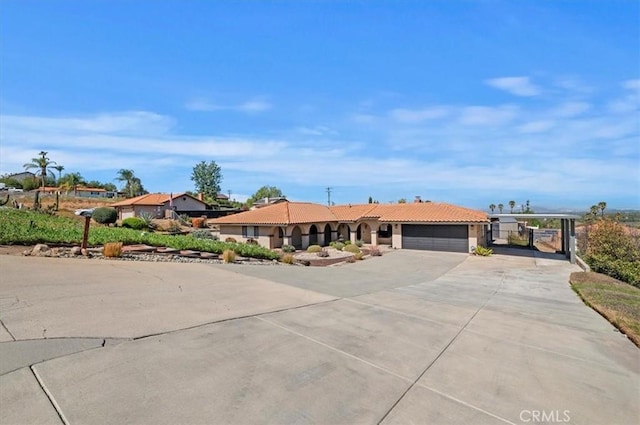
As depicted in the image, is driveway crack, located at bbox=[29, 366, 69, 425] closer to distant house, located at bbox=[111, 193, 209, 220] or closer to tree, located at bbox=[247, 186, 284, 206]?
distant house, located at bbox=[111, 193, 209, 220]

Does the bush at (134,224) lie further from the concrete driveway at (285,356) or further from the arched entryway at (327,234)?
the concrete driveway at (285,356)

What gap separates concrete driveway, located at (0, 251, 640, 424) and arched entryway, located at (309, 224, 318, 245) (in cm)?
2167

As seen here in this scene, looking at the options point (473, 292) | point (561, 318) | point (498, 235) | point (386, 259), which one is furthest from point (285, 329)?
point (498, 235)

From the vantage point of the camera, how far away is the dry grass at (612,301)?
30.0 ft

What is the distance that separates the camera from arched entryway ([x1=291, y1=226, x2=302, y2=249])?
105ft

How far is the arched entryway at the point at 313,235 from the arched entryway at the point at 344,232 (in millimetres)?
Answer: 3507

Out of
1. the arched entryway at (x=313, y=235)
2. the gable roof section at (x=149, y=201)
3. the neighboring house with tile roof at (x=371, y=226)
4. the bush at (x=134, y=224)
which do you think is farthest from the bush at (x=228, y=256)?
the gable roof section at (x=149, y=201)

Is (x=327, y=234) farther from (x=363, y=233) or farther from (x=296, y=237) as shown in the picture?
(x=296, y=237)

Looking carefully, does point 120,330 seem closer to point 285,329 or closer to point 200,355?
point 200,355

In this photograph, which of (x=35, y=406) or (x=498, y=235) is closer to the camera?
(x=35, y=406)

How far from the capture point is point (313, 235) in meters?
34.2

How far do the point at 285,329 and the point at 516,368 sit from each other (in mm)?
4433

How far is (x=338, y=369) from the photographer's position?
18.5ft

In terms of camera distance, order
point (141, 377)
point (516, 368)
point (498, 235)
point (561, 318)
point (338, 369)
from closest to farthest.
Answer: point (141, 377) → point (338, 369) → point (516, 368) → point (561, 318) → point (498, 235)
